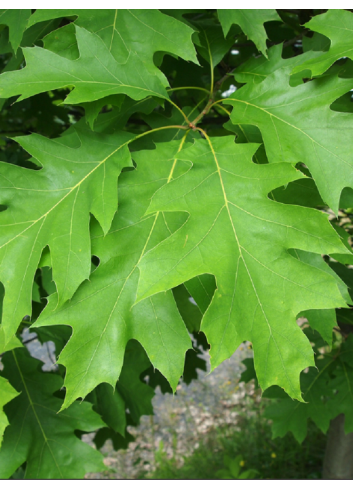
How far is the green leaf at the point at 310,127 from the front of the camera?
1.04 metres

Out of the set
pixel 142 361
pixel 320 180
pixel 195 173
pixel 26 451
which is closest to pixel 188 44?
pixel 195 173

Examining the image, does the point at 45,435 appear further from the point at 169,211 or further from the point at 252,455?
the point at 252,455

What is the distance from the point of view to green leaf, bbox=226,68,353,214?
104 cm

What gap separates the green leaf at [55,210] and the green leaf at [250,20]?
0.48 meters

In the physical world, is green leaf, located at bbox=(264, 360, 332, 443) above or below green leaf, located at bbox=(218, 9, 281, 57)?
below

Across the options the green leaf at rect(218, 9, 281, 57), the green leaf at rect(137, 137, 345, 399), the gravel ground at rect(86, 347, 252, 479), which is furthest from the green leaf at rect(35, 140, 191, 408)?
the gravel ground at rect(86, 347, 252, 479)

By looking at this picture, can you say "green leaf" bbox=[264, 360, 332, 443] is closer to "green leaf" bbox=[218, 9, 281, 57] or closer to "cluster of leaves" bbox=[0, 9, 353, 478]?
"cluster of leaves" bbox=[0, 9, 353, 478]

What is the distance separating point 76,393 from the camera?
3.30 feet

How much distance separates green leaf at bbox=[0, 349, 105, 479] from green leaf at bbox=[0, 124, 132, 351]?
28.2 inches

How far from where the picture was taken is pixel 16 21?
125 cm

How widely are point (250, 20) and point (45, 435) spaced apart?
1596 millimetres

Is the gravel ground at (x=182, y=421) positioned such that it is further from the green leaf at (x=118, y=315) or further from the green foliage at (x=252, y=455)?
the green leaf at (x=118, y=315)

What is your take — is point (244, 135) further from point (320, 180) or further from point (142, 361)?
point (142, 361)

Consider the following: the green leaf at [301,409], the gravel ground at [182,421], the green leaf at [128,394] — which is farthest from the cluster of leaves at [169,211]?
the gravel ground at [182,421]
